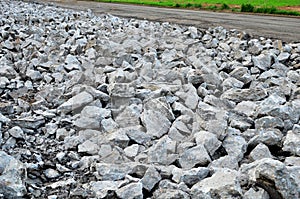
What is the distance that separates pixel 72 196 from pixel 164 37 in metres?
4.85

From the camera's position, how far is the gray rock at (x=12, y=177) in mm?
2332

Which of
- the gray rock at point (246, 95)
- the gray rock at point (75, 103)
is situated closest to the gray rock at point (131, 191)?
the gray rock at point (75, 103)

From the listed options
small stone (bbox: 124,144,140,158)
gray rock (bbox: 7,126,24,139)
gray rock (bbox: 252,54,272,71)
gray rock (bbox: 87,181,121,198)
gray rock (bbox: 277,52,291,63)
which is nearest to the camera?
gray rock (bbox: 87,181,121,198)

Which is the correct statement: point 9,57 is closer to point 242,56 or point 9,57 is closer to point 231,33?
point 242,56

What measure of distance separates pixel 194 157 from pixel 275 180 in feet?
2.17

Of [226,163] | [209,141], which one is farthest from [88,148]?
[226,163]

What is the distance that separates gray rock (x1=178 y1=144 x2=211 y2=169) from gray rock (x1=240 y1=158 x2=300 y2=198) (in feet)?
1.57

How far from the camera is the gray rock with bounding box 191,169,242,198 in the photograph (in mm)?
2191

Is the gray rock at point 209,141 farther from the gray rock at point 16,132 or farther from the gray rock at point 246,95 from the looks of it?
the gray rock at point 16,132

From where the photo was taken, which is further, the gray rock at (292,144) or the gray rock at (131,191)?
the gray rock at (292,144)

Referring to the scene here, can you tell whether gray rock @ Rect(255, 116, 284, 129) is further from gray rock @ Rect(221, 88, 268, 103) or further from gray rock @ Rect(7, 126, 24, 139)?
gray rock @ Rect(7, 126, 24, 139)

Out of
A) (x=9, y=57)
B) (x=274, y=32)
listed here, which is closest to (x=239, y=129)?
(x=9, y=57)

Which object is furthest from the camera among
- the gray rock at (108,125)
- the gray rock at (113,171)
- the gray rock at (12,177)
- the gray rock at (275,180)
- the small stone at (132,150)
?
the gray rock at (108,125)

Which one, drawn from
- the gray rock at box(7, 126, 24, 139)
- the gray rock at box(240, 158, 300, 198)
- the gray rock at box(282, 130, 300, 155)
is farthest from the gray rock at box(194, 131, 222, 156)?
the gray rock at box(7, 126, 24, 139)
